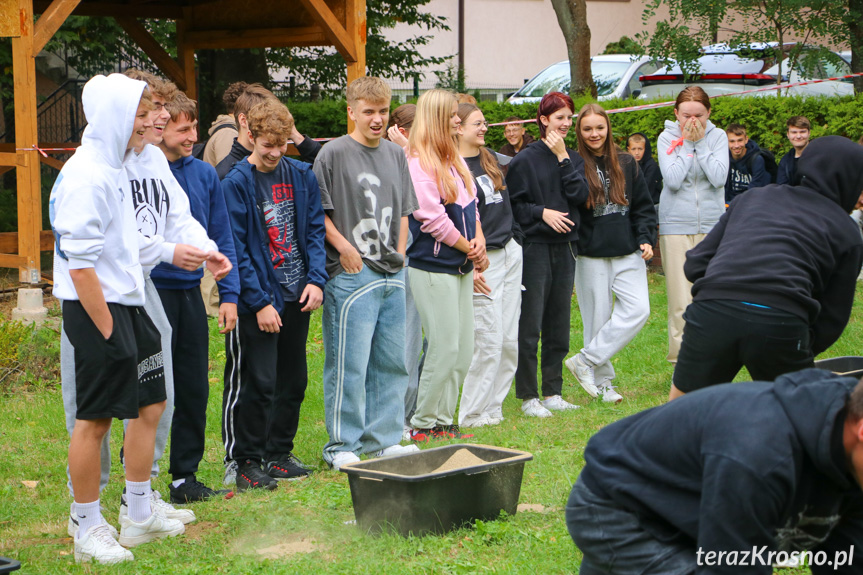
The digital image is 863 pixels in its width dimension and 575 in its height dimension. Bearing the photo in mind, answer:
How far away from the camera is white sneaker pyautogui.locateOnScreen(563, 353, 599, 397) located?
23.6ft

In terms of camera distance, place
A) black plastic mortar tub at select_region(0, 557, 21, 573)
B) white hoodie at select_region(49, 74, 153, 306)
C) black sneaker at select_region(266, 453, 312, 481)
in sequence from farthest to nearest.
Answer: black sneaker at select_region(266, 453, 312, 481) < white hoodie at select_region(49, 74, 153, 306) < black plastic mortar tub at select_region(0, 557, 21, 573)

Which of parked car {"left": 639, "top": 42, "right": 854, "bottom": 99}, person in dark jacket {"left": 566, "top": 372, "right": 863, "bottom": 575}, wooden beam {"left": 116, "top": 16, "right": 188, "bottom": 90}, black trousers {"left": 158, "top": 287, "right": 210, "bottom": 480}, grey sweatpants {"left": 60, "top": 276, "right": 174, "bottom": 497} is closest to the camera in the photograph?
person in dark jacket {"left": 566, "top": 372, "right": 863, "bottom": 575}

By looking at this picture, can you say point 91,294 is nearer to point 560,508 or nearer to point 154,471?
point 154,471

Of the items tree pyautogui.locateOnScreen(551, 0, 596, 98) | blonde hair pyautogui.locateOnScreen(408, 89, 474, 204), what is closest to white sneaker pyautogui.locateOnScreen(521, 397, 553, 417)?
blonde hair pyautogui.locateOnScreen(408, 89, 474, 204)

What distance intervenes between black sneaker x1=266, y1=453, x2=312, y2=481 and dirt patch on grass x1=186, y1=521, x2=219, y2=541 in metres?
0.70

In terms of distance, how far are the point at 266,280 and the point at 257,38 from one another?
24.4ft

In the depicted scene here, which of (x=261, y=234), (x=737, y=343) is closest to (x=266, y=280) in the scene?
(x=261, y=234)

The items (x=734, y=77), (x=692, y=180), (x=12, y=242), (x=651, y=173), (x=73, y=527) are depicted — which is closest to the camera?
(x=73, y=527)

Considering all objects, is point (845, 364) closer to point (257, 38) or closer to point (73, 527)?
point (73, 527)

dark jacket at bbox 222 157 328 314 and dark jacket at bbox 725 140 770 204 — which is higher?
dark jacket at bbox 725 140 770 204

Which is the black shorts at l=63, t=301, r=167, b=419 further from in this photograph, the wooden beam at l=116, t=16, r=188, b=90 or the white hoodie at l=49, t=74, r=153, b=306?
the wooden beam at l=116, t=16, r=188, b=90

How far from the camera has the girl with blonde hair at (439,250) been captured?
19.1 feet

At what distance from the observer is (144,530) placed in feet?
13.6

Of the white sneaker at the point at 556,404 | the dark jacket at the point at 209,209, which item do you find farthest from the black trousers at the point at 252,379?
the white sneaker at the point at 556,404
